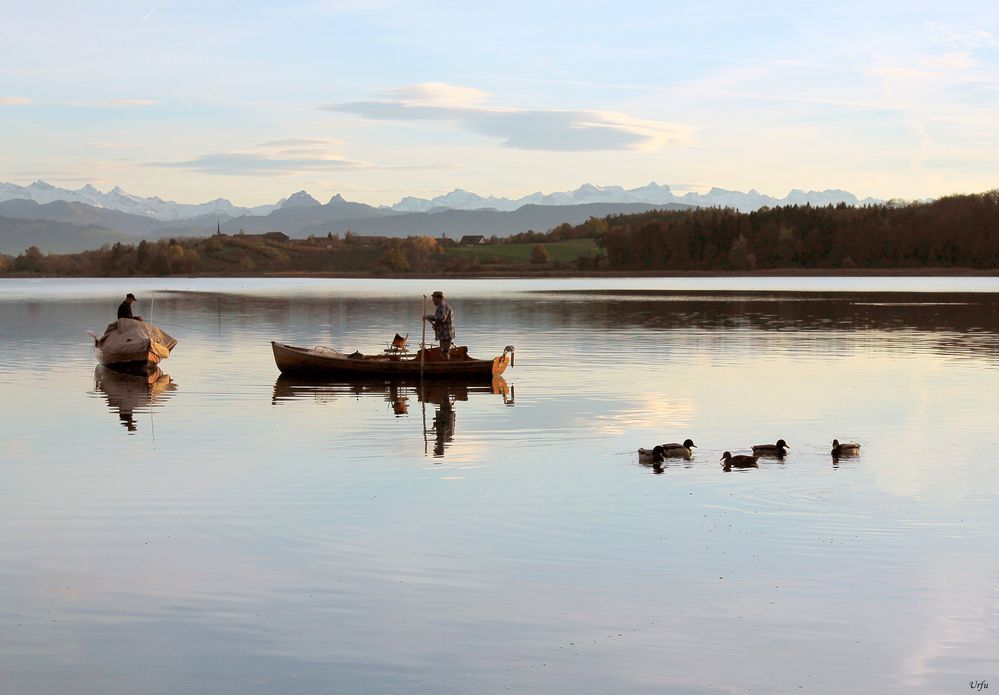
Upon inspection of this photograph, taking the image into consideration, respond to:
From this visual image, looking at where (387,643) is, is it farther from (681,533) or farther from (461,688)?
(681,533)

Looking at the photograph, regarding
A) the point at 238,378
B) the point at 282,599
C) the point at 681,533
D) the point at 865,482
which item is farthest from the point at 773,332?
the point at 282,599

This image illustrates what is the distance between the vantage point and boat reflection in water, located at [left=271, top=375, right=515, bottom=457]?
32.6 meters

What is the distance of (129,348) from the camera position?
141 feet

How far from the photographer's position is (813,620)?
12.9 m

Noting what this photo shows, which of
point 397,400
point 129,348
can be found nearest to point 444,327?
point 397,400

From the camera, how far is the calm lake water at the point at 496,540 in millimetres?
11719

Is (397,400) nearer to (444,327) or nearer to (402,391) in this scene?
(402,391)

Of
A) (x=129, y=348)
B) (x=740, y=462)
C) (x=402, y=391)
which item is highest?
(x=129, y=348)

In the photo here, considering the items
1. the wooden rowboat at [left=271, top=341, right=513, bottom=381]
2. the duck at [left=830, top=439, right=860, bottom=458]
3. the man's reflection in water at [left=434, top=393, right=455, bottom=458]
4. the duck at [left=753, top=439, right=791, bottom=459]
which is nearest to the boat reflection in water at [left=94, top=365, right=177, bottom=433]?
the wooden rowboat at [left=271, top=341, right=513, bottom=381]

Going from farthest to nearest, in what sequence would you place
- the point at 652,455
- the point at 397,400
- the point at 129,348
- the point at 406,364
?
the point at 129,348 → the point at 406,364 → the point at 397,400 → the point at 652,455

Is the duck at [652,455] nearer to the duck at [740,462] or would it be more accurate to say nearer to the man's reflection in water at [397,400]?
the duck at [740,462]

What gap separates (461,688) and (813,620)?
392cm

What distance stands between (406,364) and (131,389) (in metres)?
8.00

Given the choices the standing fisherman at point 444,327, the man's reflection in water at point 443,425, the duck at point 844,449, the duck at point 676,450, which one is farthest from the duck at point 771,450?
the standing fisherman at point 444,327
